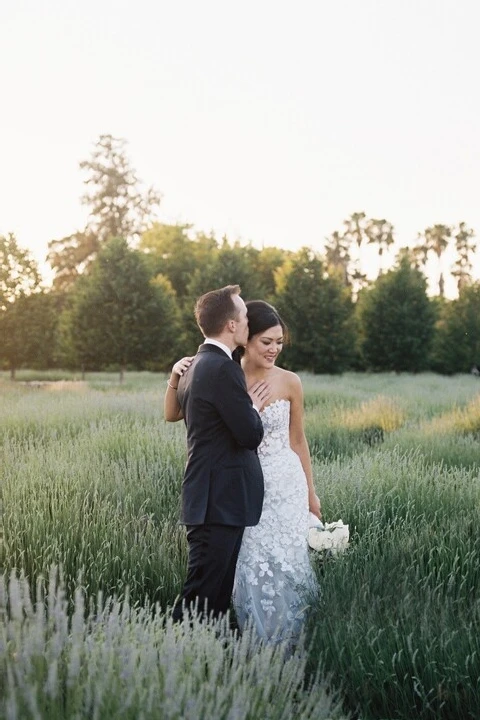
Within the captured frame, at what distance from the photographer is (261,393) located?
450 cm

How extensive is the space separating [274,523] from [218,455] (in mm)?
862

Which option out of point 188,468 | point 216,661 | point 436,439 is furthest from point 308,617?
point 436,439

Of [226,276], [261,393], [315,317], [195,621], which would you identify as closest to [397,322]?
[315,317]

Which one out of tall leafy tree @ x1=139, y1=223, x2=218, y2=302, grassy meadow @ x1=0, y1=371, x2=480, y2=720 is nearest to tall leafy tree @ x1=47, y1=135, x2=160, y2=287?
tall leafy tree @ x1=139, y1=223, x2=218, y2=302

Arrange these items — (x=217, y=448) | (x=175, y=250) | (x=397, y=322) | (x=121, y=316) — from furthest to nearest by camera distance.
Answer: (x=175, y=250), (x=397, y=322), (x=121, y=316), (x=217, y=448)

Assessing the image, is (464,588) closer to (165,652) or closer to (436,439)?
(165,652)

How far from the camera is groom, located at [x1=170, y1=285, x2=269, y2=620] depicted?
3.78 metres

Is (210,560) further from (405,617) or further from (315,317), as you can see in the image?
(315,317)

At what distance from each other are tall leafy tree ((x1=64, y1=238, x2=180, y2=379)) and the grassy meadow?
20.6 m

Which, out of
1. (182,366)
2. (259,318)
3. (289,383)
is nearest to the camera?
(182,366)

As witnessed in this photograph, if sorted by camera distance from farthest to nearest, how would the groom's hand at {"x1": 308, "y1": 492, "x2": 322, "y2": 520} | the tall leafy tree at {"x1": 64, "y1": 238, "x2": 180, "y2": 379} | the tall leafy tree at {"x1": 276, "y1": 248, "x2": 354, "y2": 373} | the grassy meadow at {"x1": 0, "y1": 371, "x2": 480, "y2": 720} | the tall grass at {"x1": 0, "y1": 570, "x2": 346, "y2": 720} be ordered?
the tall leafy tree at {"x1": 276, "y1": 248, "x2": 354, "y2": 373}, the tall leafy tree at {"x1": 64, "y1": 238, "x2": 180, "y2": 379}, the groom's hand at {"x1": 308, "y1": 492, "x2": 322, "y2": 520}, the grassy meadow at {"x1": 0, "y1": 371, "x2": 480, "y2": 720}, the tall grass at {"x1": 0, "y1": 570, "x2": 346, "y2": 720}

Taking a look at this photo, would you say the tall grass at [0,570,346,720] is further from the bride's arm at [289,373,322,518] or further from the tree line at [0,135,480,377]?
the tree line at [0,135,480,377]

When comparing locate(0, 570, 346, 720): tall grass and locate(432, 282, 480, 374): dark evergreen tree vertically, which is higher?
locate(432, 282, 480, 374): dark evergreen tree

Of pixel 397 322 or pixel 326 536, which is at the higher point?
pixel 397 322
